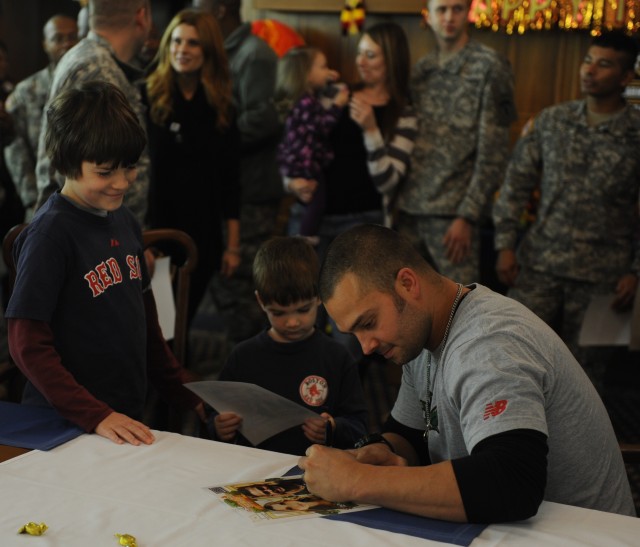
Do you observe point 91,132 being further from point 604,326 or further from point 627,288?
point 627,288

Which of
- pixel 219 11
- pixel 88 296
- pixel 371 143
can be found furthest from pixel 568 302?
pixel 219 11

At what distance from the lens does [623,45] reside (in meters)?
3.83

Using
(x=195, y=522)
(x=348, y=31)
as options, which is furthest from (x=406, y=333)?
(x=348, y=31)

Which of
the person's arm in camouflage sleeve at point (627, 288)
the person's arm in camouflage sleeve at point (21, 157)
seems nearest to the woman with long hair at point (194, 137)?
the person's arm in camouflage sleeve at point (21, 157)

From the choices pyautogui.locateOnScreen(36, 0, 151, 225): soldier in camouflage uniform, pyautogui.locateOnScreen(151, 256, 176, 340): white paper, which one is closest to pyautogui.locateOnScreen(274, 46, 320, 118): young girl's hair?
pyautogui.locateOnScreen(36, 0, 151, 225): soldier in camouflage uniform

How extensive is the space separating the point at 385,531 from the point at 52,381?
81 centimetres

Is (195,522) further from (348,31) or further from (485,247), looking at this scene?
(348,31)

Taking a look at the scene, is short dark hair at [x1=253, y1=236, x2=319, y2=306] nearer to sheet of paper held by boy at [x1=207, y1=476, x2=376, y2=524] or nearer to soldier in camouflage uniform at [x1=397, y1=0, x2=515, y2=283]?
sheet of paper held by boy at [x1=207, y1=476, x2=376, y2=524]

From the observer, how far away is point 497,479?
1.42 meters

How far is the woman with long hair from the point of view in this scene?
3.82 m

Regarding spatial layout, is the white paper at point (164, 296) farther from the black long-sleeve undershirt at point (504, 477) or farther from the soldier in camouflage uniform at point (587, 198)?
the soldier in camouflage uniform at point (587, 198)

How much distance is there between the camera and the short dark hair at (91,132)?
209cm

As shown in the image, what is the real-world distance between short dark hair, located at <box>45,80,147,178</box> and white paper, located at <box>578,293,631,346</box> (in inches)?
79.1

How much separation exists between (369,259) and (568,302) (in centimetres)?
236
